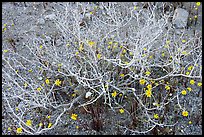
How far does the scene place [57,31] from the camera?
16.7ft

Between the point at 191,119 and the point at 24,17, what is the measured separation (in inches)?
142

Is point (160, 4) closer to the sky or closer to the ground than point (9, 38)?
closer to the sky

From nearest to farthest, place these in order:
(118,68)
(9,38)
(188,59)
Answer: (118,68)
(188,59)
(9,38)

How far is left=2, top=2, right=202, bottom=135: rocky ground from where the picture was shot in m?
3.67

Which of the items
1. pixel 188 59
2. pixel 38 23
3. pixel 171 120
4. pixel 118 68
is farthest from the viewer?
pixel 38 23

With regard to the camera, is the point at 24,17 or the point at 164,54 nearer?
the point at 164,54

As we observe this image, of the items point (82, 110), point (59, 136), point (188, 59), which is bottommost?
point (59, 136)

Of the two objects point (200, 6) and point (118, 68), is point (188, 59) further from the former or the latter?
point (200, 6)

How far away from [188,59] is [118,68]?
115 centimetres

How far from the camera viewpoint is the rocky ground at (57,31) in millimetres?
3668

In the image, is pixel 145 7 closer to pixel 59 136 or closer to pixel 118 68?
pixel 118 68

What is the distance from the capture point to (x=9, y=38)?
16.1ft

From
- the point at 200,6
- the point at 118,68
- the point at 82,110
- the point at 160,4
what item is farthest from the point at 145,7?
the point at 82,110

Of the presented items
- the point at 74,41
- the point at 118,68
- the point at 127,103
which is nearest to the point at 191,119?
the point at 127,103
